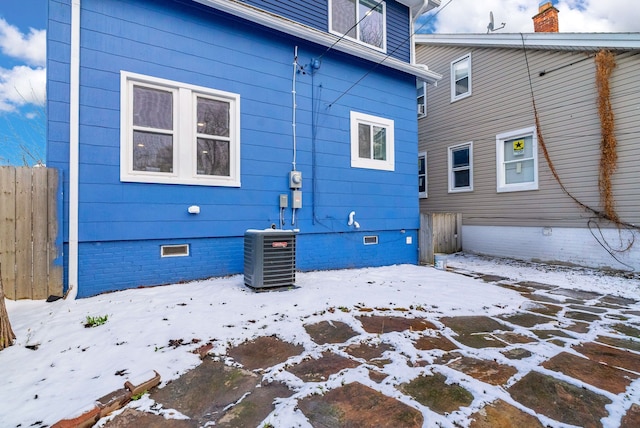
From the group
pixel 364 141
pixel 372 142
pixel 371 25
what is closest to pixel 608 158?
pixel 372 142

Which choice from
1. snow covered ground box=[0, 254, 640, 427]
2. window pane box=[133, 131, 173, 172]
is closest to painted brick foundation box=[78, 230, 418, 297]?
snow covered ground box=[0, 254, 640, 427]

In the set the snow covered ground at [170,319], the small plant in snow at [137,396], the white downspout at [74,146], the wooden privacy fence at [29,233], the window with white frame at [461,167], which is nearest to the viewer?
the small plant in snow at [137,396]

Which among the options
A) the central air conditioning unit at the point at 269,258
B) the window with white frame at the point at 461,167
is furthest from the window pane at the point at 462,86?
the central air conditioning unit at the point at 269,258

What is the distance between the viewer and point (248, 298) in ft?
12.5

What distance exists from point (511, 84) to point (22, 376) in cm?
1019

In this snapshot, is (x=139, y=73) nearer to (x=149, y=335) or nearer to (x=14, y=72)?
(x=149, y=335)

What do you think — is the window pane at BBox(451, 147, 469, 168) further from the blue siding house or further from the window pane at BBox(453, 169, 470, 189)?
the blue siding house

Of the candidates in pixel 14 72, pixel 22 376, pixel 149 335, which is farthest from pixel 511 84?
pixel 14 72

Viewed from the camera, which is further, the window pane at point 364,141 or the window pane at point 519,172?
the window pane at point 519,172

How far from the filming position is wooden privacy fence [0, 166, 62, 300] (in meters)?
3.44

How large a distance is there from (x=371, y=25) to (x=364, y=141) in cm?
266

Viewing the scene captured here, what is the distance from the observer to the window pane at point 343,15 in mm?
6288

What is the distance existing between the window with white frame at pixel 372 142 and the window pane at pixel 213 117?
245 cm

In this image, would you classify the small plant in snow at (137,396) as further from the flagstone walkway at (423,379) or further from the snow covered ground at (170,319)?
the snow covered ground at (170,319)
